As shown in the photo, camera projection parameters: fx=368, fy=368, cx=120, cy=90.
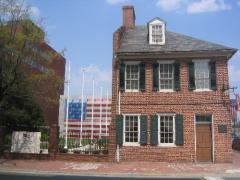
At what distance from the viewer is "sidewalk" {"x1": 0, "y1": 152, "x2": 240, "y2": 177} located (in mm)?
17438

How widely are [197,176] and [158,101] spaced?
24.2ft

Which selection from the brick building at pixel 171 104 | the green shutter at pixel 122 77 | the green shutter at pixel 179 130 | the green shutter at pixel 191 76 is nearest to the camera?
the green shutter at pixel 179 130

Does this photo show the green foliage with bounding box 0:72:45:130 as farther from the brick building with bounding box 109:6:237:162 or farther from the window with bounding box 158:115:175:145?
the window with bounding box 158:115:175:145

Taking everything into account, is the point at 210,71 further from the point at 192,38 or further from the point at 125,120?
the point at 125,120

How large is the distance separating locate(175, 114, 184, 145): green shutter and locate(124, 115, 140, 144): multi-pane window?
2.41 metres

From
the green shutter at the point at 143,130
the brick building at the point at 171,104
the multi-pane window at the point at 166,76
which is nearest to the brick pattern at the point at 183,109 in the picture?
the brick building at the point at 171,104

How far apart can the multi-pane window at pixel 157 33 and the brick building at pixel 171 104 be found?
103 centimetres

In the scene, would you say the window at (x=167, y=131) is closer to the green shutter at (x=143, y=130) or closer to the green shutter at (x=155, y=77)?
the green shutter at (x=143, y=130)

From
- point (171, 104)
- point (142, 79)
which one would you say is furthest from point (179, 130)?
point (142, 79)

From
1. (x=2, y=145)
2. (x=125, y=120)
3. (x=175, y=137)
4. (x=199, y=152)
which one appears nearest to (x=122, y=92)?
(x=125, y=120)

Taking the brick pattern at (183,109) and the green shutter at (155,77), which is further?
the green shutter at (155,77)

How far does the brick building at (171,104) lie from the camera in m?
22.4

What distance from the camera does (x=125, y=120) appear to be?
23.3 m

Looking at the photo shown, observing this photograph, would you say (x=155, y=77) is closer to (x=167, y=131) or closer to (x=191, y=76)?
(x=191, y=76)
